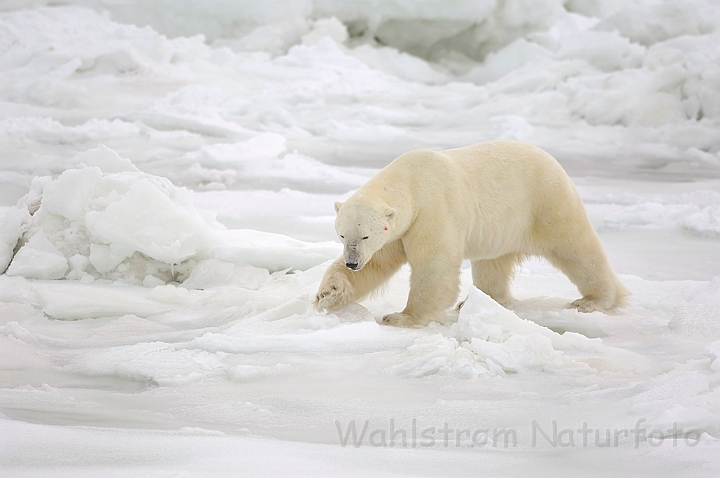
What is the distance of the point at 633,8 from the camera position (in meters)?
11.0

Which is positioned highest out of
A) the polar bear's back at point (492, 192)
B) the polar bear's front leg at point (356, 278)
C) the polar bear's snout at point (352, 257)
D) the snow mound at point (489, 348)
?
the polar bear's back at point (492, 192)

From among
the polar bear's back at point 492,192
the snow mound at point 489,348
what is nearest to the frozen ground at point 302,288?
the snow mound at point 489,348

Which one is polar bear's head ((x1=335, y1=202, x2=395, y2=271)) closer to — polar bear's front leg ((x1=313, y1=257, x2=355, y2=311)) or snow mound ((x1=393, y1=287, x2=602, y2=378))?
polar bear's front leg ((x1=313, y1=257, x2=355, y2=311))

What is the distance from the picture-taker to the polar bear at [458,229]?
3064 mm

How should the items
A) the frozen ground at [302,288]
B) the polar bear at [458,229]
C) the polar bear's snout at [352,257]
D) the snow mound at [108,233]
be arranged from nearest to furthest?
the frozen ground at [302,288] → the polar bear's snout at [352,257] → the polar bear at [458,229] → the snow mound at [108,233]

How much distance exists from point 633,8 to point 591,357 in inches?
387

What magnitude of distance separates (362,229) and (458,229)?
0.49 meters

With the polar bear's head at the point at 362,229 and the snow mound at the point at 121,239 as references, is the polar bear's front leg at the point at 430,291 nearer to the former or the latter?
the polar bear's head at the point at 362,229

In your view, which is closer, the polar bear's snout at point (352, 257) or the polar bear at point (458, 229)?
the polar bear's snout at point (352, 257)

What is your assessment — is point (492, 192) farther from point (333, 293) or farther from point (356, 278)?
point (333, 293)

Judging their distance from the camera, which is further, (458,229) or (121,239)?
(121,239)

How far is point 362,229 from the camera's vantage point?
9.62ft

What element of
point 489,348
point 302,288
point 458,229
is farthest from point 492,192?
point 302,288

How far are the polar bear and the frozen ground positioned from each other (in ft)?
0.64
